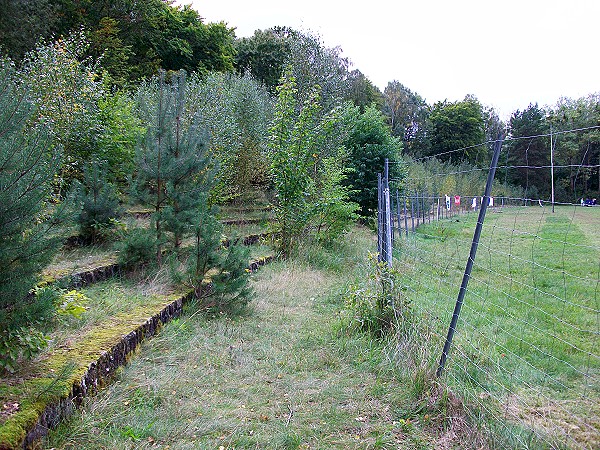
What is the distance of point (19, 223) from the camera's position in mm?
2475

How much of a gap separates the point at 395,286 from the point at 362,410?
1.37m

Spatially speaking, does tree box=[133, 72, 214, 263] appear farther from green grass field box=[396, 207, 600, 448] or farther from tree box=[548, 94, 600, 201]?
tree box=[548, 94, 600, 201]

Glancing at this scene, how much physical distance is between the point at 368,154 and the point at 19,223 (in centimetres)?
1138

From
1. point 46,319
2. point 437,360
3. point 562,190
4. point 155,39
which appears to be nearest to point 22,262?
point 46,319

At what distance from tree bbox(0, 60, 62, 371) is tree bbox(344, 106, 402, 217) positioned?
1085cm

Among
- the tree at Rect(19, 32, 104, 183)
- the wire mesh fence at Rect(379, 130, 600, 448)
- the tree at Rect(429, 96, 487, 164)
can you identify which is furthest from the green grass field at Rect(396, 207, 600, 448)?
the tree at Rect(429, 96, 487, 164)

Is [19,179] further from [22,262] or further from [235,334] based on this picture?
[235,334]

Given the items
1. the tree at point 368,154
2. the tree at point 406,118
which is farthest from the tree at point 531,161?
the tree at point 406,118

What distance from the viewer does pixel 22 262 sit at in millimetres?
2529

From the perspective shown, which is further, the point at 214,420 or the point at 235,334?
the point at 235,334

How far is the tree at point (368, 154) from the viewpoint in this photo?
13078 millimetres

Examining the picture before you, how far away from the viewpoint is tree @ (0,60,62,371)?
95.6 inches

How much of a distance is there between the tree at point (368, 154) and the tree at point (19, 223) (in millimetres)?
10848

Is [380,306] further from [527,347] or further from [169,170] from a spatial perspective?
[169,170]
